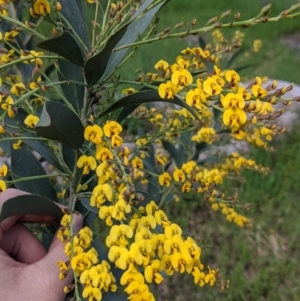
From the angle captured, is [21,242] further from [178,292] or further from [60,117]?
[178,292]

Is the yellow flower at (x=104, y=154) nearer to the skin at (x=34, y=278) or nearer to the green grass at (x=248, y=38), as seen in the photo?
the skin at (x=34, y=278)

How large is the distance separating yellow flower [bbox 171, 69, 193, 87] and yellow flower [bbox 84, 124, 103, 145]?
0.16m

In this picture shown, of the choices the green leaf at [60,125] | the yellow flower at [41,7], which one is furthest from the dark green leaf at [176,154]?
the yellow flower at [41,7]

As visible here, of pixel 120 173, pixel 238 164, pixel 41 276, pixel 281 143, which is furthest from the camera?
pixel 281 143

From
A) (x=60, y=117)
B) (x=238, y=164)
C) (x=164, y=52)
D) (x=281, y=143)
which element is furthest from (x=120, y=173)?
(x=164, y=52)

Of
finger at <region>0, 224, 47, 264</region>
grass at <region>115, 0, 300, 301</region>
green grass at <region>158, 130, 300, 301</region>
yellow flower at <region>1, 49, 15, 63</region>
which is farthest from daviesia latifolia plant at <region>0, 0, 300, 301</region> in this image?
green grass at <region>158, 130, 300, 301</region>

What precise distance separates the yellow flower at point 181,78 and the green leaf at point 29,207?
382 millimetres

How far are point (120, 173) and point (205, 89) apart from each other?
0.19 m

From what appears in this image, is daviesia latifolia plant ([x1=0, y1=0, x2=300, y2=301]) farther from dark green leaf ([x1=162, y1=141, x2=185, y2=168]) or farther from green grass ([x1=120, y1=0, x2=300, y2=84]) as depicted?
green grass ([x1=120, y1=0, x2=300, y2=84])

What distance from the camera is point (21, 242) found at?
1.09 m

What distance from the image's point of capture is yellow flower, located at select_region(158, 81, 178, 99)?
72cm

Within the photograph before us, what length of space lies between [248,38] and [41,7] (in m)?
4.72

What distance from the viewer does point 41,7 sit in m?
0.74

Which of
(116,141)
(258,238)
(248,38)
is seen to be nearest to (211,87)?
(116,141)
